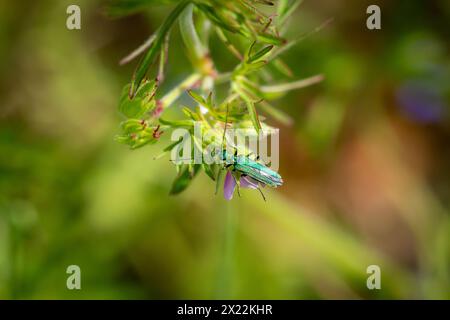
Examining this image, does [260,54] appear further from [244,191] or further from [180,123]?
[244,191]

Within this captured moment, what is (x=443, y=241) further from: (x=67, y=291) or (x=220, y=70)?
(x=67, y=291)

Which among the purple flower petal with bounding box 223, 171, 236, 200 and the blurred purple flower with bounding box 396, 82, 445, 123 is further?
the blurred purple flower with bounding box 396, 82, 445, 123

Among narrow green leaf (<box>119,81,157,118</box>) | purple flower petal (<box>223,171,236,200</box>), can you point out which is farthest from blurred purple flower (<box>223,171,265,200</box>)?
narrow green leaf (<box>119,81,157,118</box>)

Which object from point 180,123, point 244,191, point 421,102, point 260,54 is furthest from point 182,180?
point 421,102

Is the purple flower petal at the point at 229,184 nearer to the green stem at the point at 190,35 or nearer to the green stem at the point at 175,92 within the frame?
the green stem at the point at 175,92

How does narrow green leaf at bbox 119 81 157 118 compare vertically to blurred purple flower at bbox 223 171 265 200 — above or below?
above

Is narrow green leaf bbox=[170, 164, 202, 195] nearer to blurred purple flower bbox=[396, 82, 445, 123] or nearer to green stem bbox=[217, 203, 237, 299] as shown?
green stem bbox=[217, 203, 237, 299]

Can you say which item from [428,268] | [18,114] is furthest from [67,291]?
[428,268]

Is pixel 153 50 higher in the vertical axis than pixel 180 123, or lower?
higher
